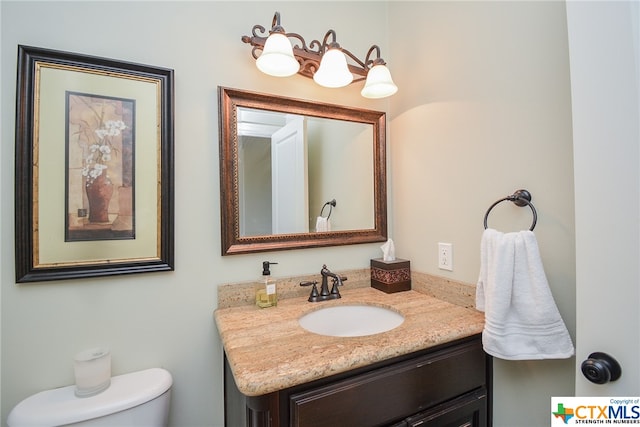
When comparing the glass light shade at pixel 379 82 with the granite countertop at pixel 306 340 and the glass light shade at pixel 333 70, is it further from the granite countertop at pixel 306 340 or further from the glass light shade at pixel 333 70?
the granite countertop at pixel 306 340

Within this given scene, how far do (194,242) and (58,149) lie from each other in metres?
0.53

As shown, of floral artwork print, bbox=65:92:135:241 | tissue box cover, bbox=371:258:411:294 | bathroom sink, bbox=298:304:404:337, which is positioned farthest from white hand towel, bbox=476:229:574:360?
floral artwork print, bbox=65:92:135:241

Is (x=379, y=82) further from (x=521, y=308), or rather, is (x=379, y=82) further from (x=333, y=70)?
(x=521, y=308)

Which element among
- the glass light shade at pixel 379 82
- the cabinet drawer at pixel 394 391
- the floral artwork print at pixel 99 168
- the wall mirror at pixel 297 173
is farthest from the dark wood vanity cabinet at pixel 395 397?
the glass light shade at pixel 379 82

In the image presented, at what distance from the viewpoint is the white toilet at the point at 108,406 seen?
2.65 feet

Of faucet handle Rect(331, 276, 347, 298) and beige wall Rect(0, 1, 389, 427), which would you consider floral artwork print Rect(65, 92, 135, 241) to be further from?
faucet handle Rect(331, 276, 347, 298)

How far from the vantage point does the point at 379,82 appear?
4.10 feet

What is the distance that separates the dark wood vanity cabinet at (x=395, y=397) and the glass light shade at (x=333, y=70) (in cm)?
110

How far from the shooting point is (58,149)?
0.93 m

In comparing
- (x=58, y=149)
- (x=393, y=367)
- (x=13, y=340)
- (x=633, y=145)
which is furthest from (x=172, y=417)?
(x=633, y=145)

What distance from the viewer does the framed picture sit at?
902mm

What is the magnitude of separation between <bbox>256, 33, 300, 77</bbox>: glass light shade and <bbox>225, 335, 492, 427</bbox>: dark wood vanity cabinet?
1.11 meters

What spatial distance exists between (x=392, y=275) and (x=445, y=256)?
26 centimetres

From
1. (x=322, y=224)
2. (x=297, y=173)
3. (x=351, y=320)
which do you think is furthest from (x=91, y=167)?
(x=351, y=320)
